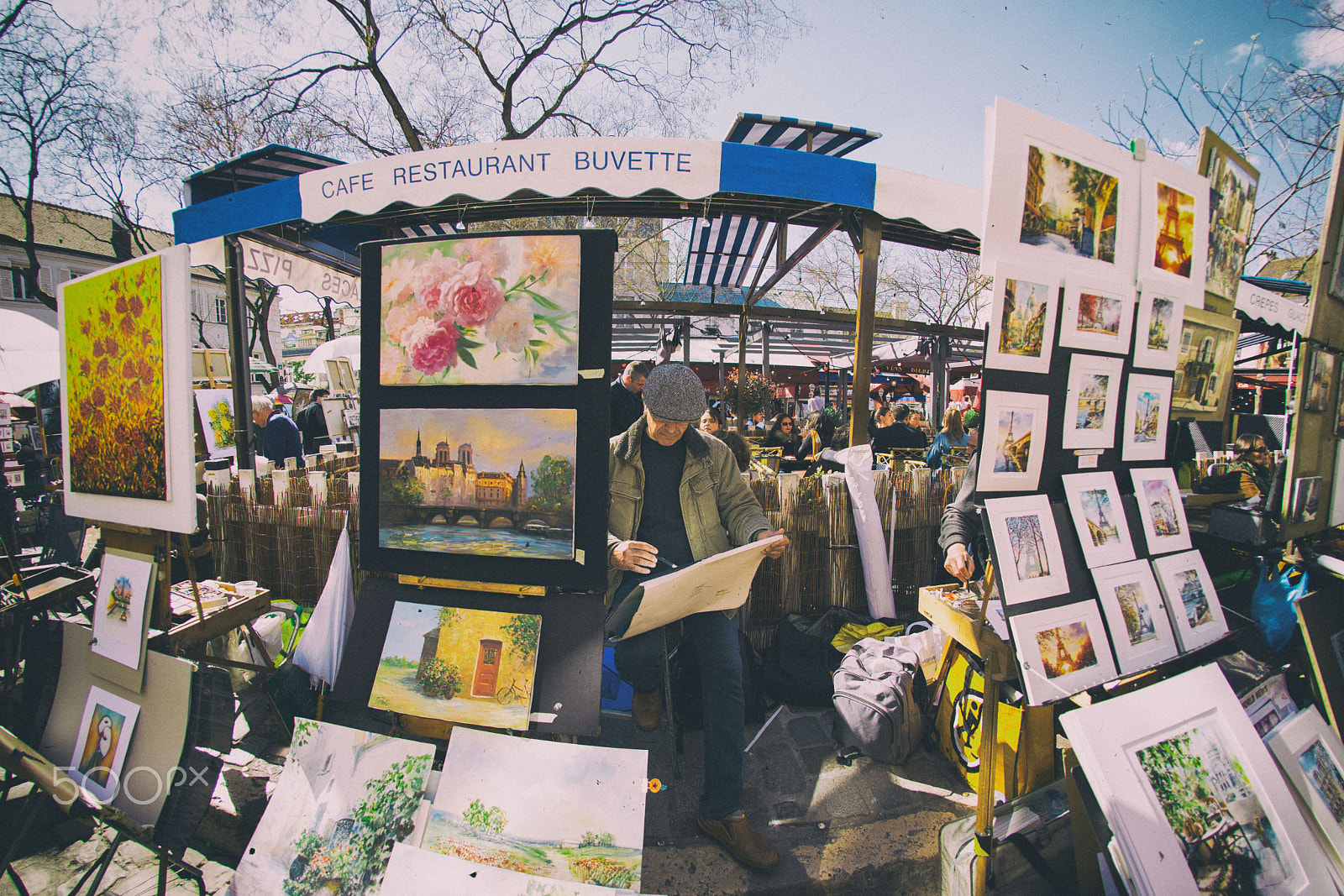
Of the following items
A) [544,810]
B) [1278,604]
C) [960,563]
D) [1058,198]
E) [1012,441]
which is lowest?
[544,810]

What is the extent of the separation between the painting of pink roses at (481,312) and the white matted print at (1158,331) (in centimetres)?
200

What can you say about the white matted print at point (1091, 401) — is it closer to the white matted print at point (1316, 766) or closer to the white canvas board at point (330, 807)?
the white matted print at point (1316, 766)

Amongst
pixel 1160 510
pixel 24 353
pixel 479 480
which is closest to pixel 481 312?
pixel 479 480

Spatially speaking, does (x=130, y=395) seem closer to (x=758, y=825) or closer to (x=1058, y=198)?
(x=758, y=825)

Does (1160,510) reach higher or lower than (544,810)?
higher

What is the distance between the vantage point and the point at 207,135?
9586mm

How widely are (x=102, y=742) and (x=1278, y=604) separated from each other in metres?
4.56

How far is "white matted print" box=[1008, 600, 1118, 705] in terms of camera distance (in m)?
1.58

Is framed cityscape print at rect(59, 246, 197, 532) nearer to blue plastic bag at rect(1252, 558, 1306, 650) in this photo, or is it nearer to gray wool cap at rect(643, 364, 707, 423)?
gray wool cap at rect(643, 364, 707, 423)

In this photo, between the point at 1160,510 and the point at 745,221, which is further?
the point at 745,221

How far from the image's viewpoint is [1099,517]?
5.98ft

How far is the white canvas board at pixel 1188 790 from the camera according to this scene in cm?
137

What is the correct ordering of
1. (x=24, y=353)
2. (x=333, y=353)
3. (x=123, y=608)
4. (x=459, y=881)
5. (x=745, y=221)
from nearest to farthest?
(x=459, y=881) < (x=123, y=608) < (x=745, y=221) < (x=24, y=353) < (x=333, y=353)

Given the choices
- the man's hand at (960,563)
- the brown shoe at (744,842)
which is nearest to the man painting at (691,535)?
the brown shoe at (744,842)
